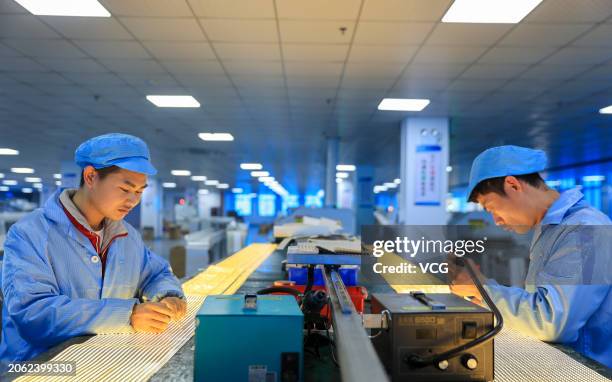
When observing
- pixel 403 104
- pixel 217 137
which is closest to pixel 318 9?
pixel 403 104

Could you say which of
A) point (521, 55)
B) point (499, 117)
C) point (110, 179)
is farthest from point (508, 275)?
point (499, 117)

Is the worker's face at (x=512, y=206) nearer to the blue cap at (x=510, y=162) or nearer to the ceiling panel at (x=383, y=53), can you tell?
the blue cap at (x=510, y=162)

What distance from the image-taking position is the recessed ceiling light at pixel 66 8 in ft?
10.4

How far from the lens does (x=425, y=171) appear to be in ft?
23.0

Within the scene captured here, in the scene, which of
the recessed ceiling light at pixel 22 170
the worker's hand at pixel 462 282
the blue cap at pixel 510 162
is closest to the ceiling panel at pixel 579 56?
the blue cap at pixel 510 162

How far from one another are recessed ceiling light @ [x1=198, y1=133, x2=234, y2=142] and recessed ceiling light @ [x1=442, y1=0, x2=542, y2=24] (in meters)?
6.22

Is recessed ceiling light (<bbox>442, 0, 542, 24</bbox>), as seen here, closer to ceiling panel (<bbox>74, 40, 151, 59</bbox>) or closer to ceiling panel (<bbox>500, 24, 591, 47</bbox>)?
ceiling panel (<bbox>500, 24, 591, 47</bbox>)

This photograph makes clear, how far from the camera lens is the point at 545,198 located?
158 cm

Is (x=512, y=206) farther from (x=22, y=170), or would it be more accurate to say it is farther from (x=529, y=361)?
(x=22, y=170)

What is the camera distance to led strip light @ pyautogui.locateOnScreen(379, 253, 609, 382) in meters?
0.98

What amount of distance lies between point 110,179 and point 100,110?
19.5ft

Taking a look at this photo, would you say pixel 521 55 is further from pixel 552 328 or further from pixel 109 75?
pixel 109 75

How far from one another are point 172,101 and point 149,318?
5368mm

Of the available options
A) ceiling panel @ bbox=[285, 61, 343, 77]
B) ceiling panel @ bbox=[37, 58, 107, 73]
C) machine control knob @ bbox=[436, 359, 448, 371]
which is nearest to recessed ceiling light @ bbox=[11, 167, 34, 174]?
ceiling panel @ bbox=[37, 58, 107, 73]
